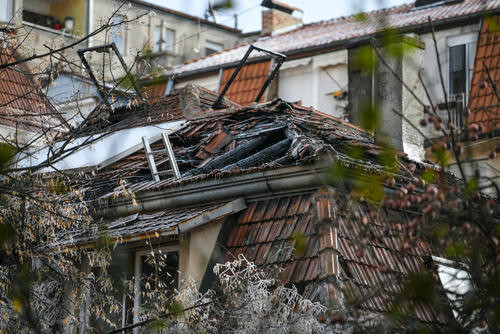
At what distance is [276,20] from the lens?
2666 centimetres

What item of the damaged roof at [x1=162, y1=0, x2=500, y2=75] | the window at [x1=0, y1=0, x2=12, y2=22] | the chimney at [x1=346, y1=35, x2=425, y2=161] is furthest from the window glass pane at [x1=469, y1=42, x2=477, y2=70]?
the window at [x1=0, y1=0, x2=12, y2=22]

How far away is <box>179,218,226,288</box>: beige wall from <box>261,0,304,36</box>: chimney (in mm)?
18450

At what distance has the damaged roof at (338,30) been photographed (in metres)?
19.5

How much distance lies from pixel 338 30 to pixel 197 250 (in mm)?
15552

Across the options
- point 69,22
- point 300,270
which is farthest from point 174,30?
point 300,270

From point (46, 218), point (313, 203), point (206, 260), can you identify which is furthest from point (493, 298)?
point (46, 218)

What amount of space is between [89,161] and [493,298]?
6.67 meters

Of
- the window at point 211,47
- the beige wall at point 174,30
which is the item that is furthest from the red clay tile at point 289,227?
the window at point 211,47

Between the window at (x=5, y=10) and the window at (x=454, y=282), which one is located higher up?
the window at (x=5, y=10)

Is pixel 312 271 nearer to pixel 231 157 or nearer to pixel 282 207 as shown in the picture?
pixel 282 207

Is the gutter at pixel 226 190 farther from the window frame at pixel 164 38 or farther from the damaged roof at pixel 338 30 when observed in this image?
the window frame at pixel 164 38

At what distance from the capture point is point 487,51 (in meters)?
18.5

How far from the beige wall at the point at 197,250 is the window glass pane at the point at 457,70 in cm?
1278

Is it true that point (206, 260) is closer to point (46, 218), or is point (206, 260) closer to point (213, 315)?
point (213, 315)
